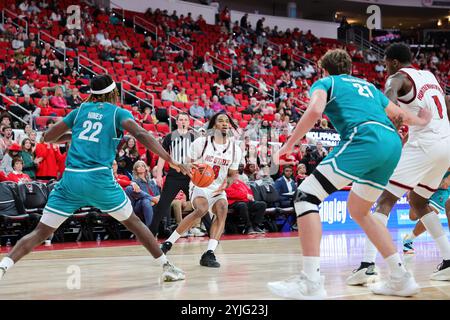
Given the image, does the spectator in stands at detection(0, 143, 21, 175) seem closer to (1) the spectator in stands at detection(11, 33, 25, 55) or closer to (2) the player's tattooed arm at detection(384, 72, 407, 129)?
(1) the spectator in stands at detection(11, 33, 25, 55)

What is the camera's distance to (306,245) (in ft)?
15.7

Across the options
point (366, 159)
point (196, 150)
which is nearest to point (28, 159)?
point (196, 150)

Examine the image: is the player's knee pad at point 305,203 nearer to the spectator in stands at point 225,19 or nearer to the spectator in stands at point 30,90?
the spectator in stands at point 30,90

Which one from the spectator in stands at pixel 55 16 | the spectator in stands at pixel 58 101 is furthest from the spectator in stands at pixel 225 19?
the spectator in stands at pixel 58 101

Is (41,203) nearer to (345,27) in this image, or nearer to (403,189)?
(403,189)

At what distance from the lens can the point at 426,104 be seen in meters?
6.09

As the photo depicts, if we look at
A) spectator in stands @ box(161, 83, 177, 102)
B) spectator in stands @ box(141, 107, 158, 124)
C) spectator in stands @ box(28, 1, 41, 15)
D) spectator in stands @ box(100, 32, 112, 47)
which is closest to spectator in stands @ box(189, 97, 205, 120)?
spectator in stands @ box(161, 83, 177, 102)

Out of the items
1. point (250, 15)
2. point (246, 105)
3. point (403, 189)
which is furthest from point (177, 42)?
point (403, 189)

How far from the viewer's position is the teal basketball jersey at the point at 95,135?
568cm

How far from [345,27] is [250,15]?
567cm

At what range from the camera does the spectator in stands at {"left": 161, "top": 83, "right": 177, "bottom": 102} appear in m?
19.2

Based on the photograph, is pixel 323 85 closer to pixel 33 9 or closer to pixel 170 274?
pixel 170 274

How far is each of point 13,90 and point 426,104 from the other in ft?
39.1

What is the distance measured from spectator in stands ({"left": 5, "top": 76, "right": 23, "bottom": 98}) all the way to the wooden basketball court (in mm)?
6506
